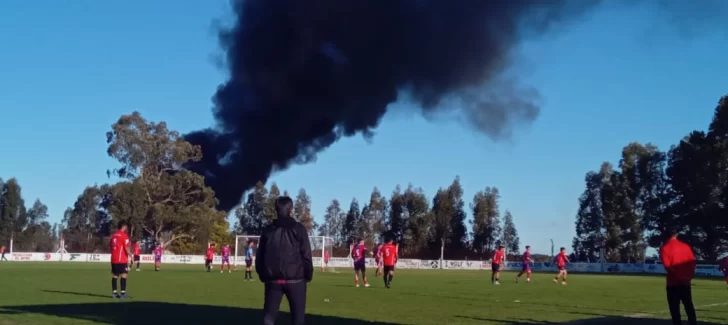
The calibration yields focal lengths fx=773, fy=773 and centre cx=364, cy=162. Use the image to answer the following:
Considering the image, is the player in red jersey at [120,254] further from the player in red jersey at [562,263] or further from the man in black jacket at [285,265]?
the player in red jersey at [562,263]

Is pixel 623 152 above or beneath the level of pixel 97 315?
above

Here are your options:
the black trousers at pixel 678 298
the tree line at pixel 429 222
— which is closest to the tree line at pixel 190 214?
the tree line at pixel 429 222

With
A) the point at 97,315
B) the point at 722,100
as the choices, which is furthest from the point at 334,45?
the point at 97,315

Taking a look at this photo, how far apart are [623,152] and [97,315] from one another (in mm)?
86395

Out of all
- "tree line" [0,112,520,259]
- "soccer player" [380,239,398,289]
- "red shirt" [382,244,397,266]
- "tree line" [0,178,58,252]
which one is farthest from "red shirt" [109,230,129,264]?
"tree line" [0,178,58,252]

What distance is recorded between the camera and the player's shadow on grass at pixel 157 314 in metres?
13.8

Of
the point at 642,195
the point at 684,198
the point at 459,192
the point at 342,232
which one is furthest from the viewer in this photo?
the point at 342,232

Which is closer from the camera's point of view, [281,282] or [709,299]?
[281,282]

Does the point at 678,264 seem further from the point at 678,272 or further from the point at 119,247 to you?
the point at 119,247

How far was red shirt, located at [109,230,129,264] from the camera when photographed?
19688 mm

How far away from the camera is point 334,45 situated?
241 feet

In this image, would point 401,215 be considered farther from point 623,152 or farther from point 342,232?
point 623,152

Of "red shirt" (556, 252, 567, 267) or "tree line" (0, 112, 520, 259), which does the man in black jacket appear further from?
"tree line" (0, 112, 520, 259)

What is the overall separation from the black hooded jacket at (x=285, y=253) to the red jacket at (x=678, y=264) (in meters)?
6.92
